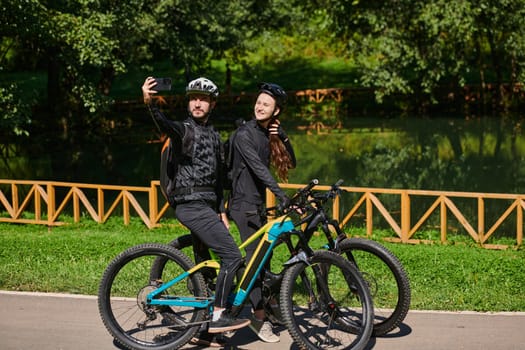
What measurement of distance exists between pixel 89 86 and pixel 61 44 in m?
1.98

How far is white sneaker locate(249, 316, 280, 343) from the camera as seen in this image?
6.38 m

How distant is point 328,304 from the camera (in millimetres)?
6055

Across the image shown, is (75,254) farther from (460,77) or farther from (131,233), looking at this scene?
(460,77)

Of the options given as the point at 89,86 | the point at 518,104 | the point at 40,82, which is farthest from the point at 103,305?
the point at 40,82

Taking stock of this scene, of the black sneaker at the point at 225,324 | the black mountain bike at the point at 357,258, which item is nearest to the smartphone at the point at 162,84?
the black mountain bike at the point at 357,258

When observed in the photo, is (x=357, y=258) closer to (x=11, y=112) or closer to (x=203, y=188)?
(x=203, y=188)

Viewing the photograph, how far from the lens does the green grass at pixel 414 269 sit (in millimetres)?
7586

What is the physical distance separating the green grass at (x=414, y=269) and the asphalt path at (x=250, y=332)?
0.48 meters

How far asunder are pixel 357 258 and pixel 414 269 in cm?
310

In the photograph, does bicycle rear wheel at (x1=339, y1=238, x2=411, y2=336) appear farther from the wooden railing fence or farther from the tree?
the tree

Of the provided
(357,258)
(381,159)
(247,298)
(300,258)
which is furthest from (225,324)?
(381,159)

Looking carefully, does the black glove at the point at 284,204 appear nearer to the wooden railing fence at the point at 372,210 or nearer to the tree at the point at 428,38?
the wooden railing fence at the point at 372,210

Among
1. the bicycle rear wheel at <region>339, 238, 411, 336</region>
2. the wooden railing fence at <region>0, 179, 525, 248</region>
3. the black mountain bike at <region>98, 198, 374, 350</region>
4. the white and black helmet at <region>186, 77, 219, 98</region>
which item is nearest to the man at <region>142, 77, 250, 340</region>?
the white and black helmet at <region>186, 77, 219, 98</region>

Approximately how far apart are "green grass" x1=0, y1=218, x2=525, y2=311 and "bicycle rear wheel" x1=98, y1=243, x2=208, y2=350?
53.8 inches
